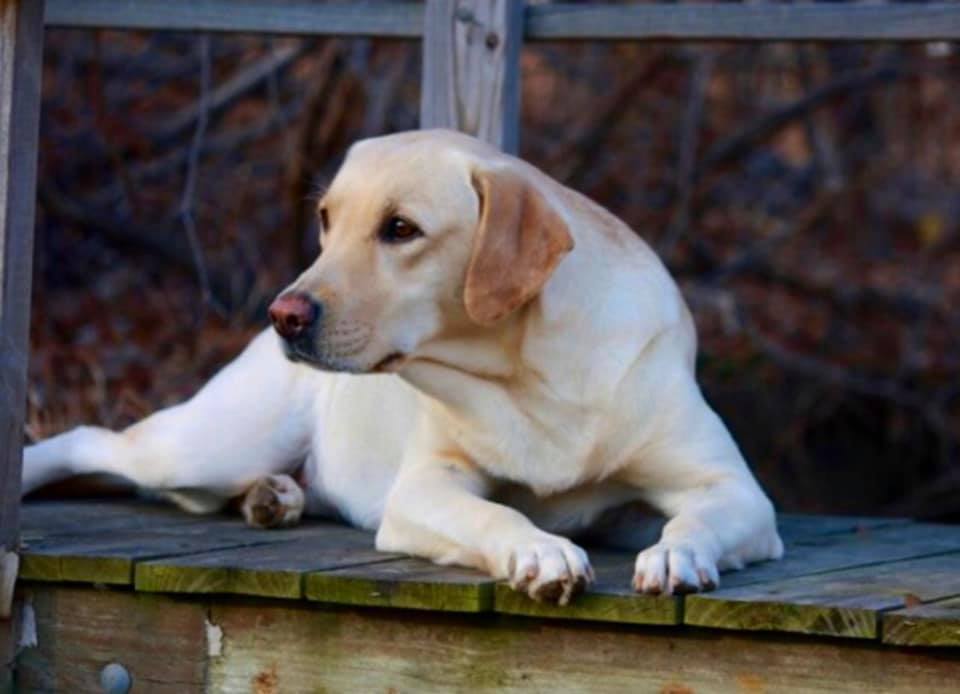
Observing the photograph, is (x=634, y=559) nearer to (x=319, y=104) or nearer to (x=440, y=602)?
(x=440, y=602)

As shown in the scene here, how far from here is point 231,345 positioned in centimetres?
766

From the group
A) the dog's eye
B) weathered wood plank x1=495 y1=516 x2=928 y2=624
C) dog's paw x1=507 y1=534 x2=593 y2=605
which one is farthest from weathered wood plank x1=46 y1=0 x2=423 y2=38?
dog's paw x1=507 y1=534 x2=593 y2=605

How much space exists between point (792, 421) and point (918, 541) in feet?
12.2

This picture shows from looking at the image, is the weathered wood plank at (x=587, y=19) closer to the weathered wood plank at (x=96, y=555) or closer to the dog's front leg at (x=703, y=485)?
the dog's front leg at (x=703, y=485)

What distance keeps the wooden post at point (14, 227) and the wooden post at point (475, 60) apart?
1.29 meters

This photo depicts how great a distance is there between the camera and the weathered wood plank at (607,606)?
133 inches

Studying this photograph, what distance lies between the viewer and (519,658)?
3.54 meters

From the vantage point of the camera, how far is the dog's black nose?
3.64 metres

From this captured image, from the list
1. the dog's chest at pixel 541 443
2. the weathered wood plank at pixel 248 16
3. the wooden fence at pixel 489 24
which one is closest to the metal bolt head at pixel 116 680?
the dog's chest at pixel 541 443

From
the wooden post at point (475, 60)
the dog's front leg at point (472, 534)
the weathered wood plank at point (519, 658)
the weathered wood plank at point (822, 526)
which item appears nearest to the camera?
the weathered wood plank at point (519, 658)

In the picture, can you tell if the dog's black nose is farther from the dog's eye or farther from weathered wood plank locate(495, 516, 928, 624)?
weathered wood plank locate(495, 516, 928, 624)

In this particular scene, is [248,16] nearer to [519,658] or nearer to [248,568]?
[248,568]

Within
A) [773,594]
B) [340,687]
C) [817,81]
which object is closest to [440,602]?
[340,687]

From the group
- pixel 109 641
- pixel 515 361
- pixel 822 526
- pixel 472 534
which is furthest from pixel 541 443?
pixel 822 526
